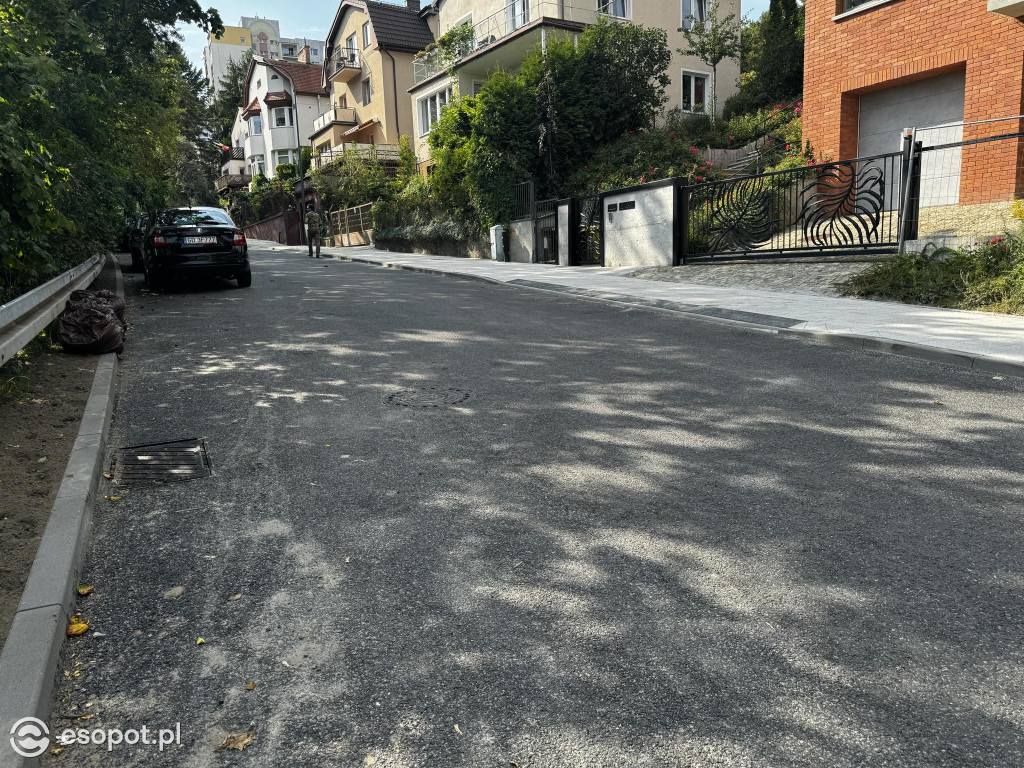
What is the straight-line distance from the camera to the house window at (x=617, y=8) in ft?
95.7

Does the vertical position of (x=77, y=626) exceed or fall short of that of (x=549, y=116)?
it falls short

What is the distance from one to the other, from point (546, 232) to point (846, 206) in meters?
9.36

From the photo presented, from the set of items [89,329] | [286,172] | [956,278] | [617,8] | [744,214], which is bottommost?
[89,329]

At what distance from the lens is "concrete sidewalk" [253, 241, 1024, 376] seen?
7223mm

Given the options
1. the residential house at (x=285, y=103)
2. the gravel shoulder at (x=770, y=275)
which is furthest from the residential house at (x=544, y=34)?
the residential house at (x=285, y=103)

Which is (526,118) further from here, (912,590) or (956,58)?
(912,590)

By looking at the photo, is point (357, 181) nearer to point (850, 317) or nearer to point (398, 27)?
point (398, 27)

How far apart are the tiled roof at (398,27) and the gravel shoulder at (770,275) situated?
31641mm

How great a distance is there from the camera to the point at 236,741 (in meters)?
2.28

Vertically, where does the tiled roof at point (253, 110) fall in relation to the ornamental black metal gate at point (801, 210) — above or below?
above

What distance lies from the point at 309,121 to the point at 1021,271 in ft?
194

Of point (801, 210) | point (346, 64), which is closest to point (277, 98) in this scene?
point (346, 64)

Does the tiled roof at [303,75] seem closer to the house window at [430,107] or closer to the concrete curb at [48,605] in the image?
the house window at [430,107]

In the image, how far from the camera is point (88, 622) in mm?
2947
